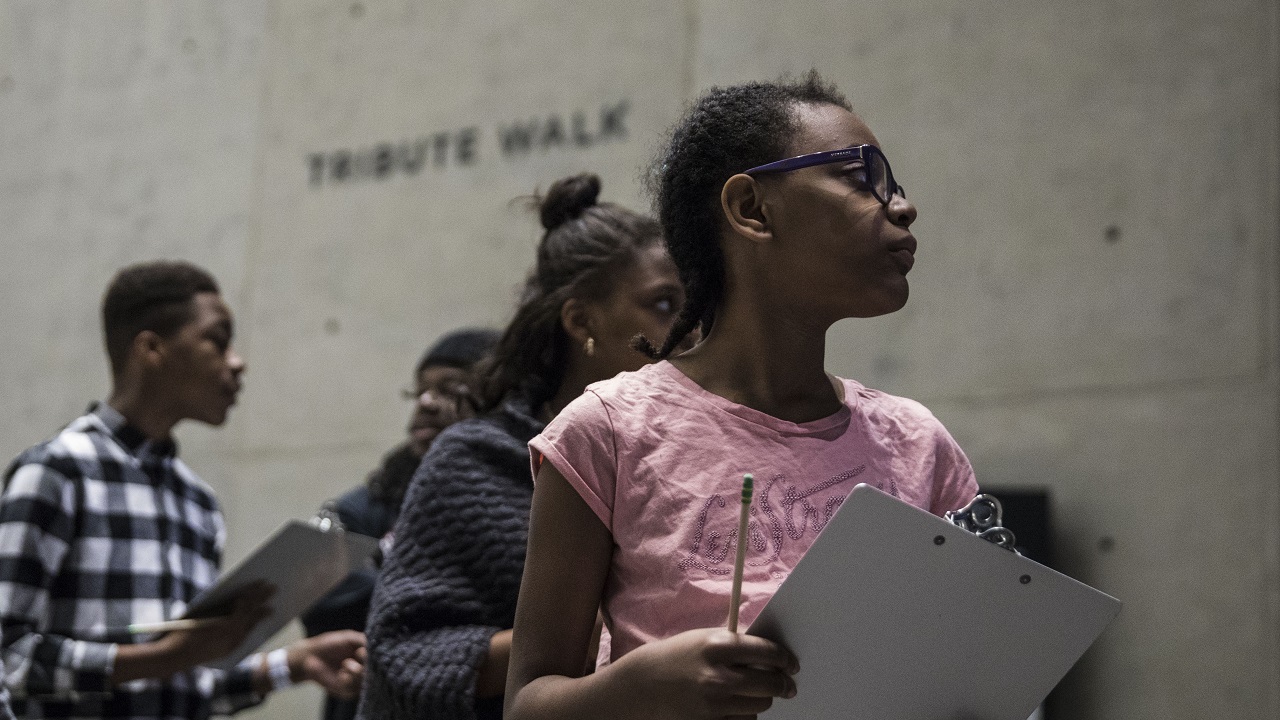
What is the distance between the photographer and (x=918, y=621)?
1225 mm

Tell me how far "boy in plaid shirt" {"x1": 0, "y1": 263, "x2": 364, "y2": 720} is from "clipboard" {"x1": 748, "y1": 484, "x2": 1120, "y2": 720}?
159cm

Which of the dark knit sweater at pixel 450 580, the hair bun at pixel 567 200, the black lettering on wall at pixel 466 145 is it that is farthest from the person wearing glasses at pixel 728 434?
the black lettering on wall at pixel 466 145

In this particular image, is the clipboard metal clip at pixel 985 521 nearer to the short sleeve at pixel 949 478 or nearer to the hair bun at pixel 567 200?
the short sleeve at pixel 949 478

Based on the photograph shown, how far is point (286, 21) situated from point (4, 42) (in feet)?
5.26

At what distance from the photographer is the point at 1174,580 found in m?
3.83

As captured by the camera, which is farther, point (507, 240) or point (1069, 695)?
point (507, 240)

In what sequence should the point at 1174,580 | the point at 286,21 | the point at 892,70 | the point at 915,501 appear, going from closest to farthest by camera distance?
the point at 915,501 → the point at 1174,580 → the point at 892,70 → the point at 286,21

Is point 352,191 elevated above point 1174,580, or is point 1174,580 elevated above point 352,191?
point 352,191

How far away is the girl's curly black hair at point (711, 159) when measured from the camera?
1.49 meters

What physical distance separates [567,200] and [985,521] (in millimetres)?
1285

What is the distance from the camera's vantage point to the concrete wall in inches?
152

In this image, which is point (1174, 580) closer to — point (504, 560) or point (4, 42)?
point (504, 560)

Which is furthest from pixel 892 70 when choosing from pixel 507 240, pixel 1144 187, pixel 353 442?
pixel 353 442

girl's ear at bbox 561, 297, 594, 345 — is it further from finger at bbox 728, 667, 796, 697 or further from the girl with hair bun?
finger at bbox 728, 667, 796, 697
